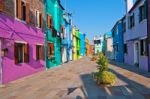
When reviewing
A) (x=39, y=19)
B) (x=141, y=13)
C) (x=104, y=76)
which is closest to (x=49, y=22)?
(x=39, y=19)

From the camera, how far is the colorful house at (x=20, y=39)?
18188 millimetres

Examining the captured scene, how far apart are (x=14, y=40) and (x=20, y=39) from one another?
1524 millimetres

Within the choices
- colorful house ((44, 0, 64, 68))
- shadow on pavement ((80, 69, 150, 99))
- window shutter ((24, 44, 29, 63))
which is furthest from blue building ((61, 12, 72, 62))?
shadow on pavement ((80, 69, 150, 99))

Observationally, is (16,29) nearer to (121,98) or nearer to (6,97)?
(6,97)

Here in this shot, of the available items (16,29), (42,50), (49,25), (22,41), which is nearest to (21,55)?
(22,41)

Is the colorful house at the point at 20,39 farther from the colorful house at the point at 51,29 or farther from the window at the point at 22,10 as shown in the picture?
the colorful house at the point at 51,29

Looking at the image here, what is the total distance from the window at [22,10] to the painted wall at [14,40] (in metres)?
0.46

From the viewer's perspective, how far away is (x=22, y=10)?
2267 centimetres

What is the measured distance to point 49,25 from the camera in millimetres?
33344

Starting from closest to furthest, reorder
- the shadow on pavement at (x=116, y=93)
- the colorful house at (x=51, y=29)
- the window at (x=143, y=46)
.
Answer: the shadow on pavement at (x=116, y=93), the window at (x=143, y=46), the colorful house at (x=51, y=29)

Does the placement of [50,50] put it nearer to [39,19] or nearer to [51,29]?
[51,29]

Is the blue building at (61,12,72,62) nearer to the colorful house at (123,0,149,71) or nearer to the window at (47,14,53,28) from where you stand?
the window at (47,14,53,28)

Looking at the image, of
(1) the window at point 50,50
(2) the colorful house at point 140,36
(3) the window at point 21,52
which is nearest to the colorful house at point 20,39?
(3) the window at point 21,52

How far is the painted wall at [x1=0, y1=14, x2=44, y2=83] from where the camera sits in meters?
18.1
